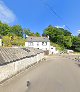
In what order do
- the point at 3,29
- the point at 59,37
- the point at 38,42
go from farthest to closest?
1. the point at 59,37
2. the point at 3,29
3. the point at 38,42

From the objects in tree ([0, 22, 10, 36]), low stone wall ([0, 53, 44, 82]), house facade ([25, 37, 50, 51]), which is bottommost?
low stone wall ([0, 53, 44, 82])

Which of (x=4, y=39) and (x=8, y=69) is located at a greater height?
(x=4, y=39)

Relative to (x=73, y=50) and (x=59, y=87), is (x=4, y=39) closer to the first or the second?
(x=73, y=50)

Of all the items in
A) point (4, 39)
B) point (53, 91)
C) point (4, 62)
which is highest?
point (4, 39)

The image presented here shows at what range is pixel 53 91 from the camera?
50.0 feet

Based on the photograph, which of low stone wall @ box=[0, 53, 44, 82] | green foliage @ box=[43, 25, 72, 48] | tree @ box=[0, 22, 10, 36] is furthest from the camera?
green foliage @ box=[43, 25, 72, 48]

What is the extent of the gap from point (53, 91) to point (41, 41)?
6180cm

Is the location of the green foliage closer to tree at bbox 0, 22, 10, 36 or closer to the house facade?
the house facade

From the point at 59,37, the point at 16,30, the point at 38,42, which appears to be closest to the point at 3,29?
the point at 16,30

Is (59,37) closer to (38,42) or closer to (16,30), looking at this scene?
(38,42)

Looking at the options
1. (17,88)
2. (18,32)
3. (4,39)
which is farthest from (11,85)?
(18,32)

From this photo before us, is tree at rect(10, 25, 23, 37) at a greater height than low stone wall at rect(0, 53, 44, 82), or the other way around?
tree at rect(10, 25, 23, 37)

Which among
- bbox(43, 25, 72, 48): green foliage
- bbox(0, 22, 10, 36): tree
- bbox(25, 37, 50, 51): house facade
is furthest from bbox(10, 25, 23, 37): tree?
bbox(25, 37, 50, 51): house facade

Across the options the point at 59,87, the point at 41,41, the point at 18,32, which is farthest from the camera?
the point at 18,32
